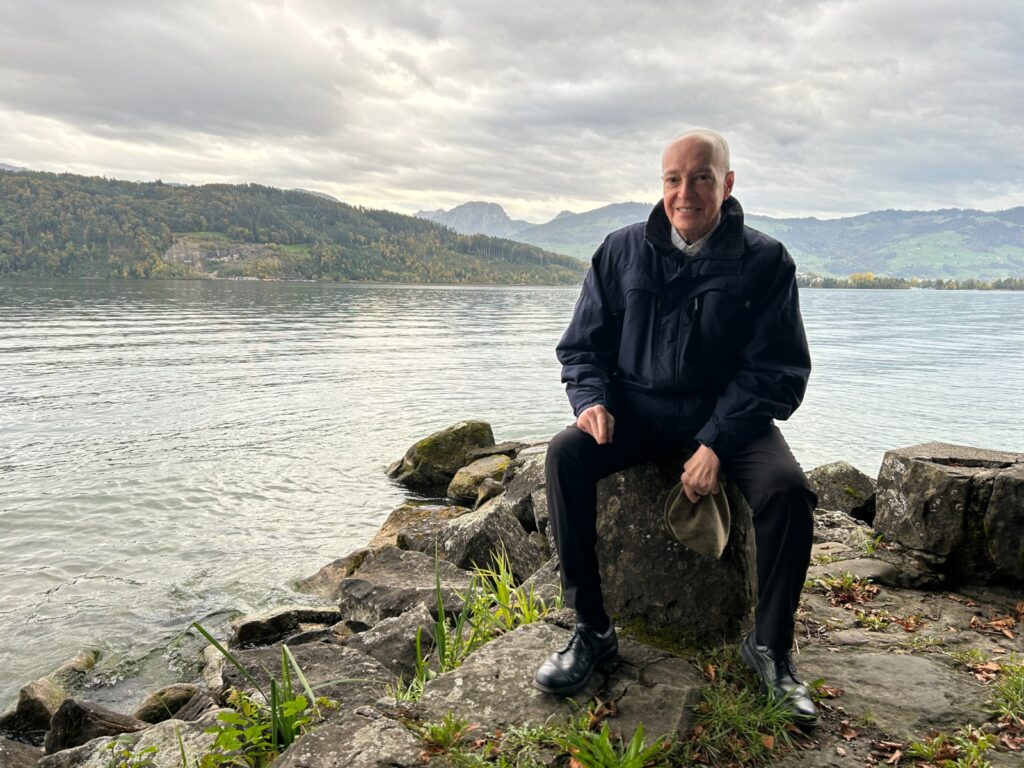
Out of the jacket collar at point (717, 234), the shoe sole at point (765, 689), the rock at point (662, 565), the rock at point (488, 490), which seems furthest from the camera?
the rock at point (488, 490)

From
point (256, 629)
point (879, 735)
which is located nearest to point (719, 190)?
point (879, 735)

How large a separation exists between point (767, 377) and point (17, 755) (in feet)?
22.3

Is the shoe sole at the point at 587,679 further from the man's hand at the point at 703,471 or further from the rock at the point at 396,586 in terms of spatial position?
the rock at the point at 396,586

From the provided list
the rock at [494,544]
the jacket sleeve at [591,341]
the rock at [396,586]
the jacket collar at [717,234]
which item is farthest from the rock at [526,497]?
the jacket collar at [717,234]

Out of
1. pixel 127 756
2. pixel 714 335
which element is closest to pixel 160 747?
pixel 127 756

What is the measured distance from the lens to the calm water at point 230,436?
1087 centimetres

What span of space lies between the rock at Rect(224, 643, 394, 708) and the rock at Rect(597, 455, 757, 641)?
6.20ft

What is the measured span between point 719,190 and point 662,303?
78cm

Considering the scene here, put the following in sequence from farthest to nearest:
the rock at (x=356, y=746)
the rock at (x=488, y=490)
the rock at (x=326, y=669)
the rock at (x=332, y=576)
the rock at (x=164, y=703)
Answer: the rock at (x=488, y=490)
the rock at (x=332, y=576)
the rock at (x=164, y=703)
the rock at (x=326, y=669)
the rock at (x=356, y=746)

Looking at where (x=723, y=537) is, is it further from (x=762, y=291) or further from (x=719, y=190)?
(x=719, y=190)

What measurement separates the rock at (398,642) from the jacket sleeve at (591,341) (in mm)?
2654

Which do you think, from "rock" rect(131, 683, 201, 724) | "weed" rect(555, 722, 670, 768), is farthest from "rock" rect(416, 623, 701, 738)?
"rock" rect(131, 683, 201, 724)

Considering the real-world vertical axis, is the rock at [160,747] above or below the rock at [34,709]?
above

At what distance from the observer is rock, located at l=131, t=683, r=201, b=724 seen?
720 cm
